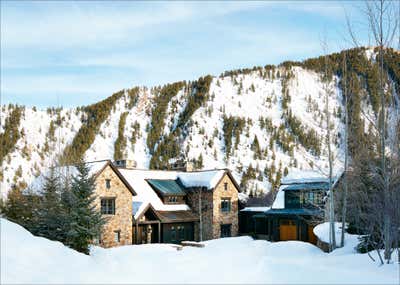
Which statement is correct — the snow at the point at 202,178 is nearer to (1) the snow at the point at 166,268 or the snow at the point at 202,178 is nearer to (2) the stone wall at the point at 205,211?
(2) the stone wall at the point at 205,211

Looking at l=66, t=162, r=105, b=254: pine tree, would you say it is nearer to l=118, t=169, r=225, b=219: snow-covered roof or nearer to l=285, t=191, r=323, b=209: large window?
l=118, t=169, r=225, b=219: snow-covered roof

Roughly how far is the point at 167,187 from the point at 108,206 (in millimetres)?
7868

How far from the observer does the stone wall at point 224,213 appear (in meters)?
36.0

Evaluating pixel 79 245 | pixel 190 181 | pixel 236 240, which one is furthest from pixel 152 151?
pixel 79 245

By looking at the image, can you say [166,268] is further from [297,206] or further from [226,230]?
[226,230]

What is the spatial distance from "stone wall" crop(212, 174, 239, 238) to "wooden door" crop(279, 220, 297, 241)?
6.45 metres

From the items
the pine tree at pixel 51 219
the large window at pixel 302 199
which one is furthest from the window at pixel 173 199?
the pine tree at pixel 51 219

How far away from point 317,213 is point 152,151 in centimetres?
9380

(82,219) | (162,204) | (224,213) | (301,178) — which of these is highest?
(301,178)

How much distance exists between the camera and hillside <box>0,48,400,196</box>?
104 meters

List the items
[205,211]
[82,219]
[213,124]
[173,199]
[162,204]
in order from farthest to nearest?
1. [213,124]
2. [205,211]
3. [173,199]
4. [162,204]
5. [82,219]

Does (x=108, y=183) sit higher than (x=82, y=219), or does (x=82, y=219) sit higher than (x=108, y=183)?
(x=108, y=183)

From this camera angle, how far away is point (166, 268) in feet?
51.8

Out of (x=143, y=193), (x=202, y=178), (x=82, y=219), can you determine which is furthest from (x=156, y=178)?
(x=82, y=219)
